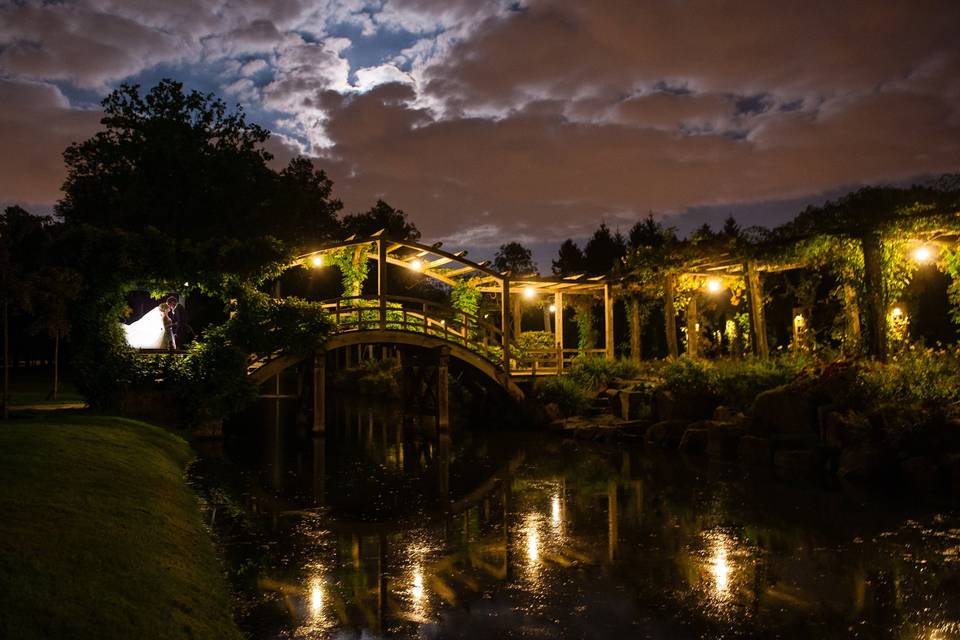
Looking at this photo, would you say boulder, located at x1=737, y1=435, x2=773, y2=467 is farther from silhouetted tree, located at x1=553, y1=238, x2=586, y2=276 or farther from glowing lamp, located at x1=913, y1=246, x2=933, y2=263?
silhouetted tree, located at x1=553, y1=238, x2=586, y2=276

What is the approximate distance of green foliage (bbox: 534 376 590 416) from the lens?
2309 cm

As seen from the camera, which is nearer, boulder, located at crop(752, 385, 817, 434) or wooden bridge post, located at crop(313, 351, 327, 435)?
boulder, located at crop(752, 385, 817, 434)

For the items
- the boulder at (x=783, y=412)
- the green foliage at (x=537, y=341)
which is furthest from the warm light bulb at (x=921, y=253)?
the green foliage at (x=537, y=341)

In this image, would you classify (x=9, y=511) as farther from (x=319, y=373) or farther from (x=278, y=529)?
(x=319, y=373)

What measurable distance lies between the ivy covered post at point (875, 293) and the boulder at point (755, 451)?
13.5ft

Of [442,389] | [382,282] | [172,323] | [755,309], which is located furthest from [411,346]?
[755,309]

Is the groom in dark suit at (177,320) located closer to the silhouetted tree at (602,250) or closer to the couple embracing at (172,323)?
the couple embracing at (172,323)

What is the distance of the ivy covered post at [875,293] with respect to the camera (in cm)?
1758

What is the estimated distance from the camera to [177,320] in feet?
66.4

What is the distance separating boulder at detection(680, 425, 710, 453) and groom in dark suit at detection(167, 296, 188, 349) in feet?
46.1

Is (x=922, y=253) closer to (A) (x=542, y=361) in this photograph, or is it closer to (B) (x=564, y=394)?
(B) (x=564, y=394)

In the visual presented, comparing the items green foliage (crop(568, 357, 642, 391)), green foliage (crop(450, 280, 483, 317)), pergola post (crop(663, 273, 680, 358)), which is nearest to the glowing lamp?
pergola post (crop(663, 273, 680, 358))

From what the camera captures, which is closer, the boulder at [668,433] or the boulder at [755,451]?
the boulder at [755,451]

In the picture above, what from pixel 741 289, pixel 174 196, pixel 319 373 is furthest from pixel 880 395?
pixel 174 196
